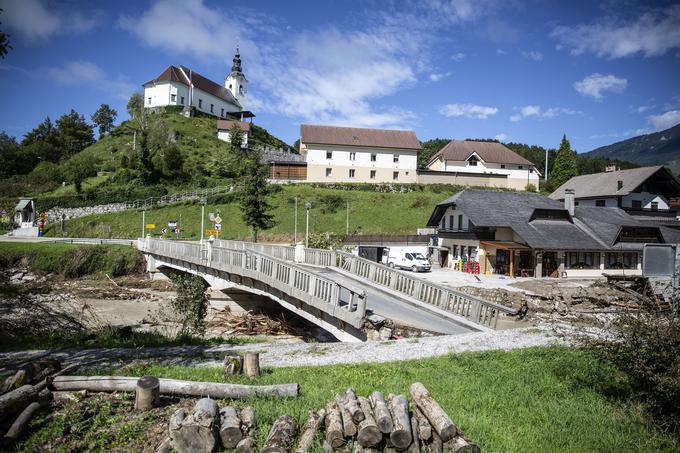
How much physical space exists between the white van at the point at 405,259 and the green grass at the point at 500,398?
992 inches

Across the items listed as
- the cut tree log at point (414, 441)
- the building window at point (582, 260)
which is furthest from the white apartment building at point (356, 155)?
the cut tree log at point (414, 441)

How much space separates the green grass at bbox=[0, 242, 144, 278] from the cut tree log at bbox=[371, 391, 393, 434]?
3508 centimetres

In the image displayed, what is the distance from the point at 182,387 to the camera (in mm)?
6672

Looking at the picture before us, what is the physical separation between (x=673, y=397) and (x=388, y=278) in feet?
37.1

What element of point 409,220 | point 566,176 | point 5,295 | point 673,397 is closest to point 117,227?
point 5,295

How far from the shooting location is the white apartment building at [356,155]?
216 ft

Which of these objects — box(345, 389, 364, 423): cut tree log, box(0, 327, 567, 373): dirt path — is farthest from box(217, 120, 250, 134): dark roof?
box(345, 389, 364, 423): cut tree log

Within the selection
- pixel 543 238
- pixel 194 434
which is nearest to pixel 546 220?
pixel 543 238

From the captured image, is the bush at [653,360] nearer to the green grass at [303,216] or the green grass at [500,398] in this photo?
the green grass at [500,398]

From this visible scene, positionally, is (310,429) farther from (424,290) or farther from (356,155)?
(356,155)

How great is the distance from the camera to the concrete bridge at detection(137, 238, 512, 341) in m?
13.1

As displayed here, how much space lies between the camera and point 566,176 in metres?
70.9

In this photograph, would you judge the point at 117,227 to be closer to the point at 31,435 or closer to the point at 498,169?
the point at 31,435

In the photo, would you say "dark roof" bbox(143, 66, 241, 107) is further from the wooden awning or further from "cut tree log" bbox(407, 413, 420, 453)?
"cut tree log" bbox(407, 413, 420, 453)
